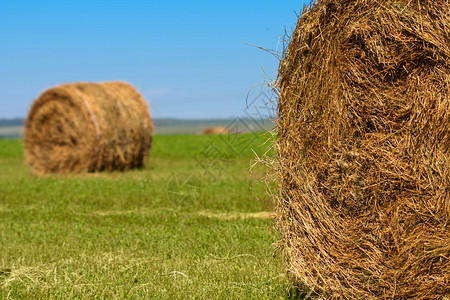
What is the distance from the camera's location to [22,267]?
225 inches

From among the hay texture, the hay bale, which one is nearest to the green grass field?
the hay texture

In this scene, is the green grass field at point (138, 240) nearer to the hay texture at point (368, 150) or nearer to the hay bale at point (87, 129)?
the hay texture at point (368, 150)

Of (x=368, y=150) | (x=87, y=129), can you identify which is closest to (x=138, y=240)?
(x=368, y=150)

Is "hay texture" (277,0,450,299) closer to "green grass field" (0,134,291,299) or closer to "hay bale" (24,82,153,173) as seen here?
"green grass field" (0,134,291,299)

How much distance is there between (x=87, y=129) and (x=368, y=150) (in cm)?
1121

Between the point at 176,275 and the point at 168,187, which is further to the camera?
the point at 168,187

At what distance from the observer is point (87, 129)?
14.7 metres

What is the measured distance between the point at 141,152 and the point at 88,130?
6.78ft

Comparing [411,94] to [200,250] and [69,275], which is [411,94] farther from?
[69,275]

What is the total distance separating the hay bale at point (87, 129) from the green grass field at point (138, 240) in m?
1.68

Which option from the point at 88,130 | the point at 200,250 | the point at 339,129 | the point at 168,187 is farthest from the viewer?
the point at 88,130

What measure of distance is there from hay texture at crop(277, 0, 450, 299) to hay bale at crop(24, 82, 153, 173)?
1044cm

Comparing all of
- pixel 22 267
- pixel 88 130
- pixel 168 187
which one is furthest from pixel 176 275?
pixel 88 130

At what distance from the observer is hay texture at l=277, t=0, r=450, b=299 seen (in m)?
4.42
